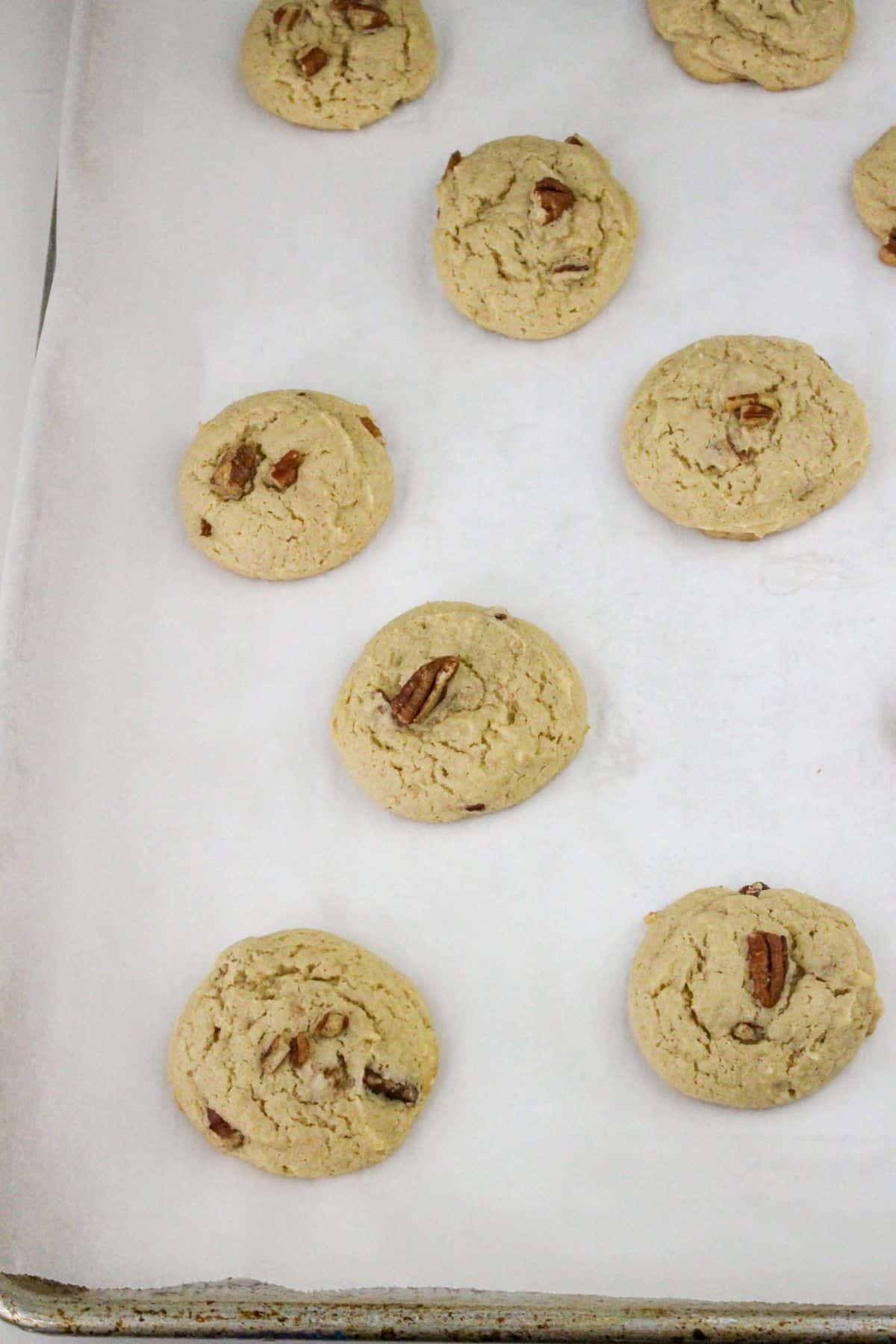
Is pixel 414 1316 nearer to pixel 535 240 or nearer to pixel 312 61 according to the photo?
pixel 535 240

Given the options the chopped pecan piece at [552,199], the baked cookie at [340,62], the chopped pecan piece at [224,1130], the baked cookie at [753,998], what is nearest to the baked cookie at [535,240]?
the chopped pecan piece at [552,199]

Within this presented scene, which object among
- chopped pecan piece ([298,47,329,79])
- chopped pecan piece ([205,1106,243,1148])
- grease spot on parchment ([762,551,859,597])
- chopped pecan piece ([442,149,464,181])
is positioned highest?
chopped pecan piece ([298,47,329,79])

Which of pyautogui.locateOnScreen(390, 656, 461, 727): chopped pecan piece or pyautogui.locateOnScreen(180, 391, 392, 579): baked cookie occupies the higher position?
pyautogui.locateOnScreen(180, 391, 392, 579): baked cookie

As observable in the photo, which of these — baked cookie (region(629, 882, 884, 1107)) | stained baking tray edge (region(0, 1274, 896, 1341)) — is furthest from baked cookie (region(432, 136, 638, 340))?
stained baking tray edge (region(0, 1274, 896, 1341))

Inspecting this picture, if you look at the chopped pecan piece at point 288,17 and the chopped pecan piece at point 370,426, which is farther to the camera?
the chopped pecan piece at point 288,17

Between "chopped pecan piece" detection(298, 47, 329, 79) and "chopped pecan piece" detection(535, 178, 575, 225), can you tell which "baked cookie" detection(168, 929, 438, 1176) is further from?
"chopped pecan piece" detection(298, 47, 329, 79)

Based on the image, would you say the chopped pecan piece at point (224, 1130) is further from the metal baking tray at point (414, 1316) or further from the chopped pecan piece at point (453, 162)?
the chopped pecan piece at point (453, 162)
